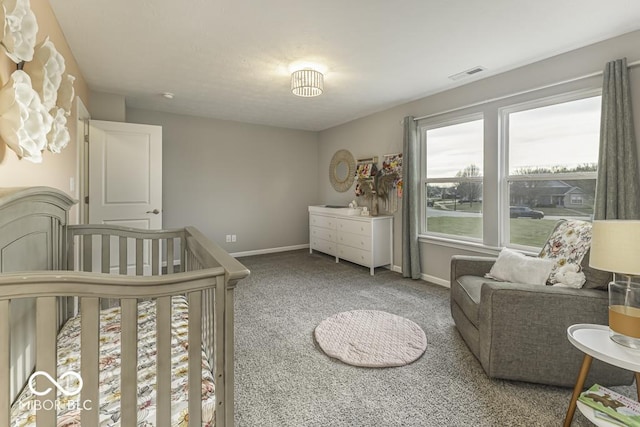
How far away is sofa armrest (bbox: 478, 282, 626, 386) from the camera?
1.71 metres

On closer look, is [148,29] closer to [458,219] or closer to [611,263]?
[611,263]

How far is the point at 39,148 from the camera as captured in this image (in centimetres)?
137

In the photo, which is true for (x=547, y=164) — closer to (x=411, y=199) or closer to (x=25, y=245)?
(x=411, y=199)

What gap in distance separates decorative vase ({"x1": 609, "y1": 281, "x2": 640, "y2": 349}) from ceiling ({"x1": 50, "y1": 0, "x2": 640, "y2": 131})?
1.76 metres

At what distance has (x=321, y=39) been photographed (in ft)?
7.77

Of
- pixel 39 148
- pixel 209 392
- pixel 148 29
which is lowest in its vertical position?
pixel 209 392

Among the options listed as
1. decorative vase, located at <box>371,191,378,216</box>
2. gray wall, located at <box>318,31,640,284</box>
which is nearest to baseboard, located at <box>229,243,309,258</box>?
decorative vase, located at <box>371,191,378,216</box>

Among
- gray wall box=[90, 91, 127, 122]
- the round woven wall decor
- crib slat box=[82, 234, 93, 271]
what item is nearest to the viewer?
crib slat box=[82, 234, 93, 271]

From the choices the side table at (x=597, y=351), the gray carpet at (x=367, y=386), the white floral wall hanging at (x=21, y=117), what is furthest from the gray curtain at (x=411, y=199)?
the white floral wall hanging at (x=21, y=117)

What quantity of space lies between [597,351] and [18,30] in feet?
8.79

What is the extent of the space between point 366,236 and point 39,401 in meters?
3.71

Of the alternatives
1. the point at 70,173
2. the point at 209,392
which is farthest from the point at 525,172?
the point at 70,173

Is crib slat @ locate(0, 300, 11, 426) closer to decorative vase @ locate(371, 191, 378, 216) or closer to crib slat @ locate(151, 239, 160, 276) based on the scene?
crib slat @ locate(151, 239, 160, 276)

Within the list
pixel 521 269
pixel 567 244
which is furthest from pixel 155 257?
pixel 567 244
